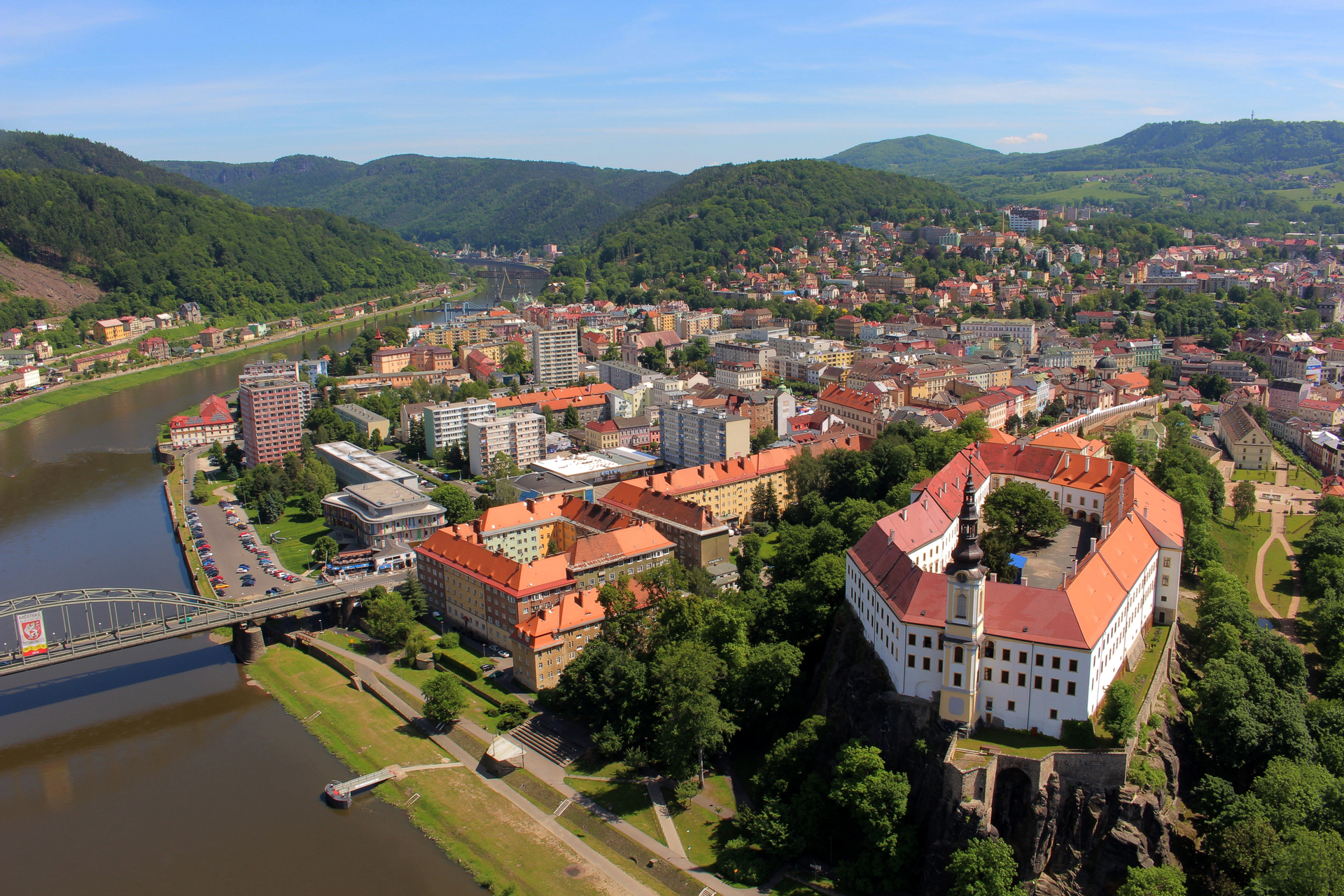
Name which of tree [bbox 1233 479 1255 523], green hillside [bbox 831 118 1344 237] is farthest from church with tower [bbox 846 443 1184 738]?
green hillside [bbox 831 118 1344 237]

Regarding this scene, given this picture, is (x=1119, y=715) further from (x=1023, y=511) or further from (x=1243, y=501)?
(x=1243, y=501)

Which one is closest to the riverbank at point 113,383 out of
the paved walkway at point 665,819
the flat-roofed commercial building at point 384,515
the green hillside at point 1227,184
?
the flat-roofed commercial building at point 384,515

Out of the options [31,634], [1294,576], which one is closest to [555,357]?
[31,634]

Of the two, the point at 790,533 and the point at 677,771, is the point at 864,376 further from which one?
the point at 677,771

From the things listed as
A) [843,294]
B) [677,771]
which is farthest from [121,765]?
[843,294]

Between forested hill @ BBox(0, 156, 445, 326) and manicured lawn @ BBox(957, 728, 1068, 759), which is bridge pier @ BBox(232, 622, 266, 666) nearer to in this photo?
manicured lawn @ BBox(957, 728, 1068, 759)

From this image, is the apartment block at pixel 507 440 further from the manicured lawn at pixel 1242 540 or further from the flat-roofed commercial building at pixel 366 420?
the manicured lawn at pixel 1242 540
